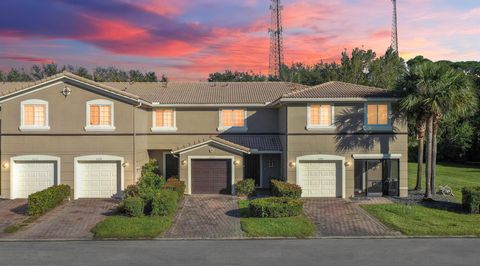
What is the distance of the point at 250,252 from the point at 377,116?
14.5m

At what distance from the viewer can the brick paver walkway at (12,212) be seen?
67.5 ft

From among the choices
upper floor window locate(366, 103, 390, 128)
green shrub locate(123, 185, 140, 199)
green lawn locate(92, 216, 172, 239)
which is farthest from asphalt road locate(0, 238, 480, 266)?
upper floor window locate(366, 103, 390, 128)

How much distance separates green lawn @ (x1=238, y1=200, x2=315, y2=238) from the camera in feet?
59.4

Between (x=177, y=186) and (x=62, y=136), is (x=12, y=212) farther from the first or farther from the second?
(x=177, y=186)

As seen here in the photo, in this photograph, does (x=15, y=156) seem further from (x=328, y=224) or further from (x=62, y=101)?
(x=328, y=224)

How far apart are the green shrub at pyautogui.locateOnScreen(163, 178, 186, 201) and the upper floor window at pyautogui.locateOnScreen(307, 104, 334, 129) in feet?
26.7

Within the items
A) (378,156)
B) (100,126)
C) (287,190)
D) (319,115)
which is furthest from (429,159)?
(100,126)

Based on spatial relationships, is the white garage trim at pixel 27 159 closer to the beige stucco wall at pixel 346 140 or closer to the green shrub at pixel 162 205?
the green shrub at pixel 162 205

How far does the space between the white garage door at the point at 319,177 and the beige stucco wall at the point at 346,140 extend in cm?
63

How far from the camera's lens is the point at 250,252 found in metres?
15.6

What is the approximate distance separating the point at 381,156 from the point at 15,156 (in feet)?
69.7

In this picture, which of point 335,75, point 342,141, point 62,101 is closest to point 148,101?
point 62,101

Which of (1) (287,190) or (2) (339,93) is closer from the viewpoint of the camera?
(1) (287,190)

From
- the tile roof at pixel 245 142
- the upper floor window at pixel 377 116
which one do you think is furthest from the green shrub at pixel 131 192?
the upper floor window at pixel 377 116
